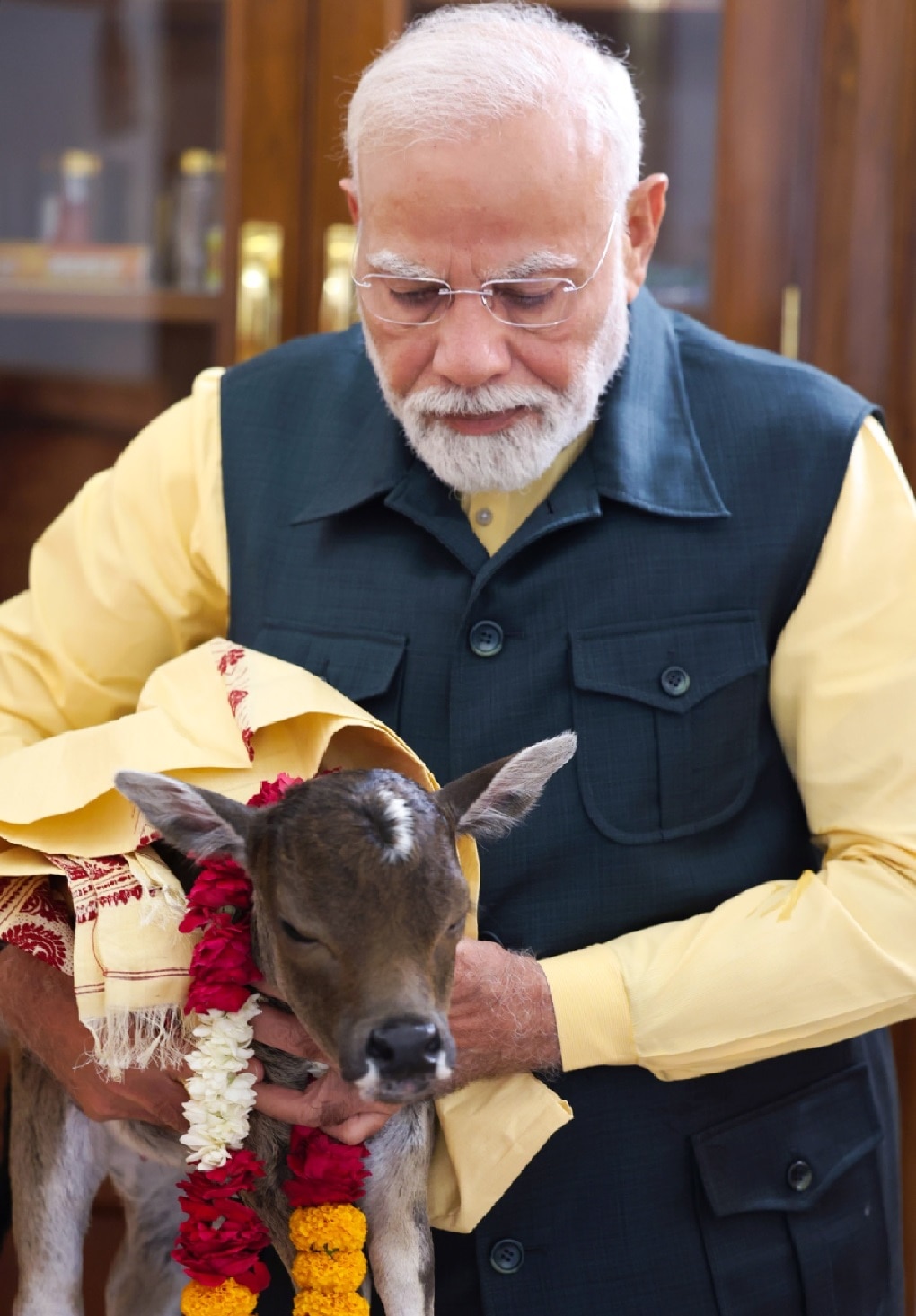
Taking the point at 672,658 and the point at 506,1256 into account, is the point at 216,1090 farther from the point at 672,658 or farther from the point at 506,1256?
the point at 672,658

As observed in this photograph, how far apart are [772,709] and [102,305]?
1.42 metres

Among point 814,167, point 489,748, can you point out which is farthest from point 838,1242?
point 814,167

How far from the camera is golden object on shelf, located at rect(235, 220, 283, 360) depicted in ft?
7.77

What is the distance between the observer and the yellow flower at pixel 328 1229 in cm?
130

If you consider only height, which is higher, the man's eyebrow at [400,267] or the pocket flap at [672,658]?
the man's eyebrow at [400,267]

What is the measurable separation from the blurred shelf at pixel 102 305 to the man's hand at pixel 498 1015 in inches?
55.6

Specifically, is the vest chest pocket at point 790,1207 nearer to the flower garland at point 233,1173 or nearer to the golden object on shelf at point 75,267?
the flower garland at point 233,1173

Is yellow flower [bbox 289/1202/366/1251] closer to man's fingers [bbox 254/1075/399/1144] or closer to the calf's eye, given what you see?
man's fingers [bbox 254/1075/399/1144]

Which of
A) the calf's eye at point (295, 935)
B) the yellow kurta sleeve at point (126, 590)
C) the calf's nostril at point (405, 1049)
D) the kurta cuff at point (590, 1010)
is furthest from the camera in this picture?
the yellow kurta sleeve at point (126, 590)

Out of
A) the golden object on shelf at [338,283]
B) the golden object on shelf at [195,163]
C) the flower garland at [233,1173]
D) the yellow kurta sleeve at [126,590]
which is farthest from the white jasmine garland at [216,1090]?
the golden object on shelf at [195,163]

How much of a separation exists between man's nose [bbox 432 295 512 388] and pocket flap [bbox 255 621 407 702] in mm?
291

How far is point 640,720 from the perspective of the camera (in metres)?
1.55

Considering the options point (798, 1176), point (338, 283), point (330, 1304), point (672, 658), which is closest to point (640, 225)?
point (672, 658)

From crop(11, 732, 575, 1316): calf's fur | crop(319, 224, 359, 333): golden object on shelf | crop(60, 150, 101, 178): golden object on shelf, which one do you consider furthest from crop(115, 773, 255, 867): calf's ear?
crop(60, 150, 101, 178): golden object on shelf
